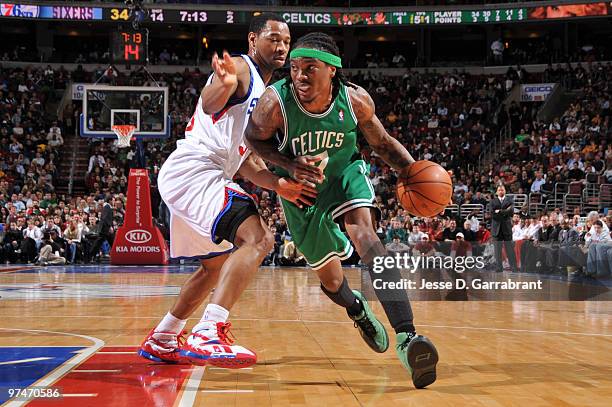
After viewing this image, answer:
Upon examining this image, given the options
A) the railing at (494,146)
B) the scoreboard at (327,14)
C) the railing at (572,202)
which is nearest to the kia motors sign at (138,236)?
the railing at (572,202)

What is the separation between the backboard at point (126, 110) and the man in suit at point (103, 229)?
189cm

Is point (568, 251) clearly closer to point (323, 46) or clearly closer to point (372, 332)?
point (372, 332)

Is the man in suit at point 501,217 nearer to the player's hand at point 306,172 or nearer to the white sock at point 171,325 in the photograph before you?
the white sock at point 171,325

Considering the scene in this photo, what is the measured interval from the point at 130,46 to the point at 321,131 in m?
15.8

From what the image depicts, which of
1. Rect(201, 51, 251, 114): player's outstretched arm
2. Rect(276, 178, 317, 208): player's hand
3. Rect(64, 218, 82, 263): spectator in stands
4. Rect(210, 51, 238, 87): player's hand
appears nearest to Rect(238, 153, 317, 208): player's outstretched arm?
Rect(276, 178, 317, 208): player's hand

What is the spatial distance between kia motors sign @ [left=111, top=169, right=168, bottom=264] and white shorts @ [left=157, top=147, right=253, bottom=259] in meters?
12.0

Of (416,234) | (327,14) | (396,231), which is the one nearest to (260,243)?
(416,234)

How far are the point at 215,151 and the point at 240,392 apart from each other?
54.2 inches

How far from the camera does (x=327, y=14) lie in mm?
28078

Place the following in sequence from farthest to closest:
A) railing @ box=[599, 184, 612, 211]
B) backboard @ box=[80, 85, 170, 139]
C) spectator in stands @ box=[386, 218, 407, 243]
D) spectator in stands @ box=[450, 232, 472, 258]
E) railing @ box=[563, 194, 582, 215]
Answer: backboard @ box=[80, 85, 170, 139] → railing @ box=[563, 194, 582, 215] → railing @ box=[599, 184, 612, 211] → spectator in stands @ box=[386, 218, 407, 243] → spectator in stands @ box=[450, 232, 472, 258]

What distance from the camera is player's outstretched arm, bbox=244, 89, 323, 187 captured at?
13.1 ft

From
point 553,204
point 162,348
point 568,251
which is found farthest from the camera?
point 553,204

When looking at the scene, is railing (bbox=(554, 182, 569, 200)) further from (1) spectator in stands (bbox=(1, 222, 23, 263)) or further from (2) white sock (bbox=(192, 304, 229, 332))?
(2) white sock (bbox=(192, 304, 229, 332))

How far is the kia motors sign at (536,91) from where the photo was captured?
26.9 metres
